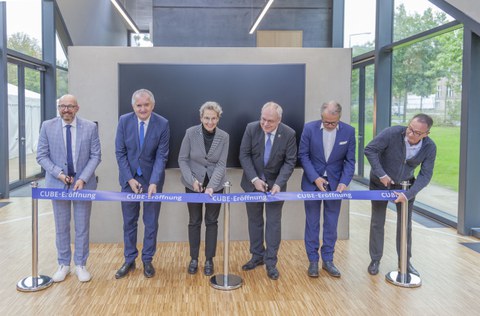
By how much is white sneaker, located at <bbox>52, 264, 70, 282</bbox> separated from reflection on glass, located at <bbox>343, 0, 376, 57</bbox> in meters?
6.99

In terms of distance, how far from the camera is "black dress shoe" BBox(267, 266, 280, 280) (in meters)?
3.84

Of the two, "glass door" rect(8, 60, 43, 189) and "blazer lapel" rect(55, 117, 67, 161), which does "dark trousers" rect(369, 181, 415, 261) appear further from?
"glass door" rect(8, 60, 43, 189)

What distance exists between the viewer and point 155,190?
3.72 meters

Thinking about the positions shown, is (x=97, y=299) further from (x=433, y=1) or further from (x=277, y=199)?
(x=433, y=1)

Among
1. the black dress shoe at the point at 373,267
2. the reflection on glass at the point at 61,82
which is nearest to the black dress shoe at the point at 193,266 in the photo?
the black dress shoe at the point at 373,267

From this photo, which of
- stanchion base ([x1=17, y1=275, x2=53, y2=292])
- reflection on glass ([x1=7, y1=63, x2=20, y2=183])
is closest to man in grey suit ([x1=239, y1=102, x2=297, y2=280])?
stanchion base ([x1=17, y1=275, x2=53, y2=292])

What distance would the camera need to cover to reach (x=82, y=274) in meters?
3.75

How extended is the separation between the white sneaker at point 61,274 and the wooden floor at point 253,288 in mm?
74

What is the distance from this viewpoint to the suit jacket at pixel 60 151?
361cm

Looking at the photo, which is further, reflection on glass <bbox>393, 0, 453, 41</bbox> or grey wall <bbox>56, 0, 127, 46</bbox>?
grey wall <bbox>56, 0, 127, 46</bbox>

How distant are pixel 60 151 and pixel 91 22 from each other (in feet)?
27.4

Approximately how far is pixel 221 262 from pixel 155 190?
42.8 inches

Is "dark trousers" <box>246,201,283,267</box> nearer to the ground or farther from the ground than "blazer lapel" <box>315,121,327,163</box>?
nearer to the ground

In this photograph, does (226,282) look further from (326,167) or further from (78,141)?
(78,141)
